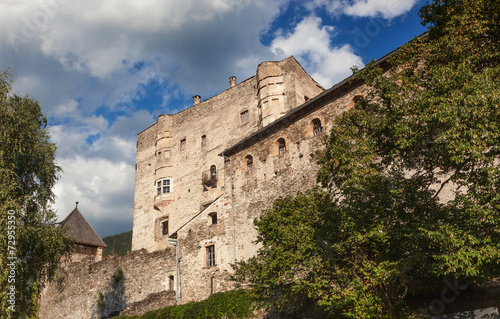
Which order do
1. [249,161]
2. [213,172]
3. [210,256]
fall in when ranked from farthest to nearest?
[213,172], [249,161], [210,256]

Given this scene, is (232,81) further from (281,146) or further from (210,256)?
(210,256)

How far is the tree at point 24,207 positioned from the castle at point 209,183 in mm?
7970

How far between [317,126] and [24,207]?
45.6 ft

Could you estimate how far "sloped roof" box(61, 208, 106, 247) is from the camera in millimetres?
37812

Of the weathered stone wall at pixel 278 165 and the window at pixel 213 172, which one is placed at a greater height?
the window at pixel 213 172

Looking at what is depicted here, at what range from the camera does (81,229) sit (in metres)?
39.0

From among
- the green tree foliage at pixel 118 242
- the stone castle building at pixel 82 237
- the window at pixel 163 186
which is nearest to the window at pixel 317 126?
→ the window at pixel 163 186

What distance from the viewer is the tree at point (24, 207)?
1471 cm

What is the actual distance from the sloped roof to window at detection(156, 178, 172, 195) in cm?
833

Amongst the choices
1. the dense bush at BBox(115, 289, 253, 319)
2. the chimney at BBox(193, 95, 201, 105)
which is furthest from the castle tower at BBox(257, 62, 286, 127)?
the dense bush at BBox(115, 289, 253, 319)

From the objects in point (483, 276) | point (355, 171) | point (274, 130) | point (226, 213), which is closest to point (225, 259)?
point (226, 213)

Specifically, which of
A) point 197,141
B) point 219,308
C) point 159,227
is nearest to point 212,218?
point 219,308

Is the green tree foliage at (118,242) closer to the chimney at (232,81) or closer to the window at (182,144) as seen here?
the window at (182,144)

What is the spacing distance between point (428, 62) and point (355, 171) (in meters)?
4.21
